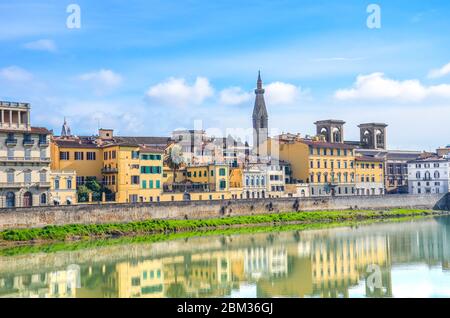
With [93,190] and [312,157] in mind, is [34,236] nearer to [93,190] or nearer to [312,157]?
[93,190]

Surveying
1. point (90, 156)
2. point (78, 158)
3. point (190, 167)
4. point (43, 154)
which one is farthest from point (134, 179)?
point (190, 167)

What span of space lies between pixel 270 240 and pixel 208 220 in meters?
9.36

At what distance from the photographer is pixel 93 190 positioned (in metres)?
52.0

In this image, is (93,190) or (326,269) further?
(93,190)

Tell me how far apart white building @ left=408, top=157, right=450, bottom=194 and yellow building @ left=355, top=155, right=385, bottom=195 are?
505cm

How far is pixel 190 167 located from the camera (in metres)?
60.9

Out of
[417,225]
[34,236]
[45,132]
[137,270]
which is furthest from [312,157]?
[137,270]

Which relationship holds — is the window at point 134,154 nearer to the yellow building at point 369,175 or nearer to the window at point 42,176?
the window at point 42,176

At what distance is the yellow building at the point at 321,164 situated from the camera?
6856 cm

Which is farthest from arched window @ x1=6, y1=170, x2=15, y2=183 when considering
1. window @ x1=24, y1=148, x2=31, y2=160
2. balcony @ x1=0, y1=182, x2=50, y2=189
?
window @ x1=24, y1=148, x2=31, y2=160

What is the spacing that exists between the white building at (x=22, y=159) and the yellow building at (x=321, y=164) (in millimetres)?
31291

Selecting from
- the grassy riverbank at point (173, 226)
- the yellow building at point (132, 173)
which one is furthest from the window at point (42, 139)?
the grassy riverbank at point (173, 226)

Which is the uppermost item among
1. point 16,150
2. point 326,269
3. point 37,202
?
point 16,150
